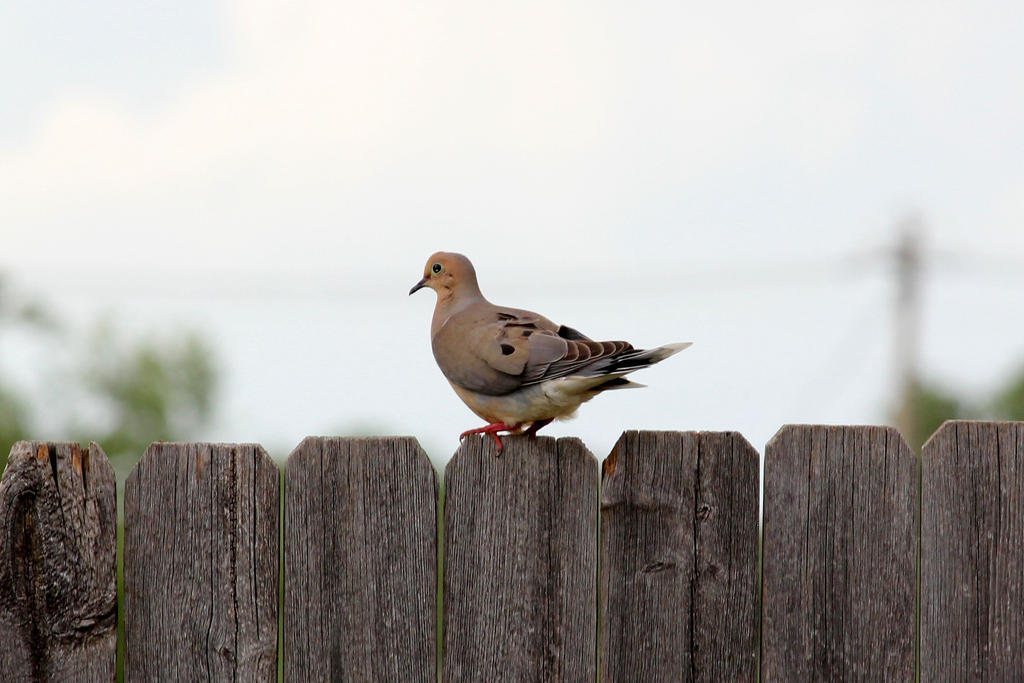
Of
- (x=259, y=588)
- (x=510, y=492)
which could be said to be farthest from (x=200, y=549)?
(x=510, y=492)

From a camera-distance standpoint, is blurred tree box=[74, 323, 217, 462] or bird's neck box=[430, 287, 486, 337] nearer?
bird's neck box=[430, 287, 486, 337]

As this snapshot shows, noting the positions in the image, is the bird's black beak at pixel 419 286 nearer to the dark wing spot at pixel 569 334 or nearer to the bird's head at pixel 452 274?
the bird's head at pixel 452 274

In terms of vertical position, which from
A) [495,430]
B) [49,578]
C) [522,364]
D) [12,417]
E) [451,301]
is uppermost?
[12,417]

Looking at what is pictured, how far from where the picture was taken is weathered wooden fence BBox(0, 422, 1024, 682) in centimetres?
355

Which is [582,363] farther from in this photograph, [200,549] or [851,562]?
[200,549]

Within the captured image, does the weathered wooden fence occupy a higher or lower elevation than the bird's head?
lower

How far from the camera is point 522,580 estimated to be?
3580 mm

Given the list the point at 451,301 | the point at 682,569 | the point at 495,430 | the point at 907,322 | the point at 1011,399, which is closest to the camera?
the point at 682,569

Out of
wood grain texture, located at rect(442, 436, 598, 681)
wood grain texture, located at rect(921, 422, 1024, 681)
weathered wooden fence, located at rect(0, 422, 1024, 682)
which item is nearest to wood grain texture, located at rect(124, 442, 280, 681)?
weathered wooden fence, located at rect(0, 422, 1024, 682)

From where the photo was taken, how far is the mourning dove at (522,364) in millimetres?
3883

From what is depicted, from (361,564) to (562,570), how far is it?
2.03ft

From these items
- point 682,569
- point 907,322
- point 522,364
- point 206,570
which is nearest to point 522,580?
point 682,569

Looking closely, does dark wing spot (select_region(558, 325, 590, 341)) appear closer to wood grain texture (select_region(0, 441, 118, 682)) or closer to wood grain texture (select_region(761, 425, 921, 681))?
wood grain texture (select_region(761, 425, 921, 681))

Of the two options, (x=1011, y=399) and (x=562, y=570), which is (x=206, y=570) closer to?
(x=562, y=570)
